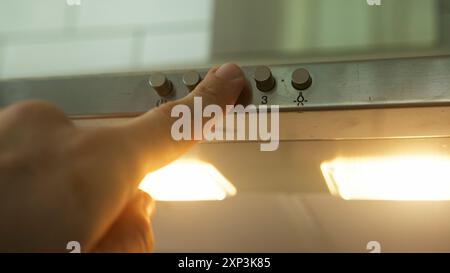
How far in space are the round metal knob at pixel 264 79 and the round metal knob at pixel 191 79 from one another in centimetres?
6

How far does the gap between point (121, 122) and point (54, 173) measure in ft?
0.38

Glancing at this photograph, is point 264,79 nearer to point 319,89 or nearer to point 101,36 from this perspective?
point 319,89

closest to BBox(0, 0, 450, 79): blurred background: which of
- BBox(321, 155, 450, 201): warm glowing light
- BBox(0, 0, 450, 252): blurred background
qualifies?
BBox(0, 0, 450, 252): blurred background

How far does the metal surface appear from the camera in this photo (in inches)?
18.9

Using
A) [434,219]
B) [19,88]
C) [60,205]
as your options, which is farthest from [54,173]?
[434,219]

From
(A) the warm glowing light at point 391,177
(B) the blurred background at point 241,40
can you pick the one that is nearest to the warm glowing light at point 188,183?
(B) the blurred background at point 241,40

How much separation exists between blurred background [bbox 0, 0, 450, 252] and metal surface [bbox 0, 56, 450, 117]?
0.06ft

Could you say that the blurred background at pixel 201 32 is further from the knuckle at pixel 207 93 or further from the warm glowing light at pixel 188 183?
the warm glowing light at pixel 188 183

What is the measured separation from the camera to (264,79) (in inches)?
19.8

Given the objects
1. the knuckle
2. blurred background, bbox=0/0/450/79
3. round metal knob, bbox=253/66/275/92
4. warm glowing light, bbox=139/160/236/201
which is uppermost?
blurred background, bbox=0/0/450/79

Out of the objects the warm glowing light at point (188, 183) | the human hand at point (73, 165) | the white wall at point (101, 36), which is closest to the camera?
the human hand at point (73, 165)

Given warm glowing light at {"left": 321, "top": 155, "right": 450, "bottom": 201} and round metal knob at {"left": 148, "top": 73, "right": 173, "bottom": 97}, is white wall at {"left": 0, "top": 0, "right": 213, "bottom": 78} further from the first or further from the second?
warm glowing light at {"left": 321, "top": 155, "right": 450, "bottom": 201}

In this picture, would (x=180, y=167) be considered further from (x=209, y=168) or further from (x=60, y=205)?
(x=60, y=205)

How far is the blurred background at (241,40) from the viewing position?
531mm
